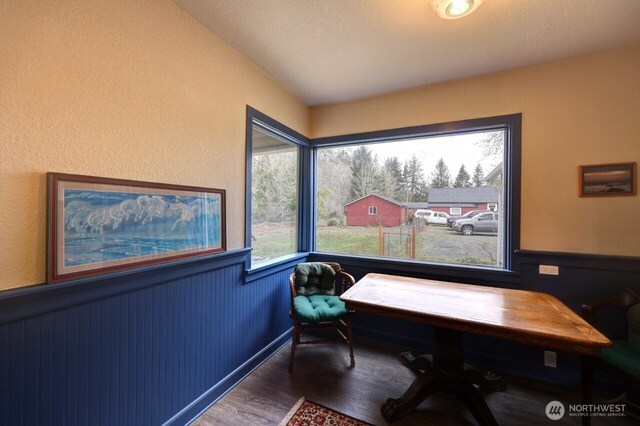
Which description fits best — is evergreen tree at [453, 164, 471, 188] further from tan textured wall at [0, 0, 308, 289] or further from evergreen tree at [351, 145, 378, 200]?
tan textured wall at [0, 0, 308, 289]

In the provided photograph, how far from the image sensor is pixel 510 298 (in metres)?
1.77

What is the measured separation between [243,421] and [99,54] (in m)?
2.28

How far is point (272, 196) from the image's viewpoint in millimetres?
2568

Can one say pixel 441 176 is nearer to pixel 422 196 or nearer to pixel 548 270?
pixel 422 196

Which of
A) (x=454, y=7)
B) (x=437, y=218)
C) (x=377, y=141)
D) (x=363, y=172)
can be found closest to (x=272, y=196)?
(x=363, y=172)

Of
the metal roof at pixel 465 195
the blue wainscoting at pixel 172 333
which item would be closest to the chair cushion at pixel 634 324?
the blue wainscoting at pixel 172 333

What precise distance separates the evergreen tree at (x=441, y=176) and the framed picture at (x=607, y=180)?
0.96m

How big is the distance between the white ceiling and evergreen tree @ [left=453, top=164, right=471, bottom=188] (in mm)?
881

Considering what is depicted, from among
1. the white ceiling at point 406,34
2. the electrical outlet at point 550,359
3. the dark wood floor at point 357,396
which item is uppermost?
the white ceiling at point 406,34

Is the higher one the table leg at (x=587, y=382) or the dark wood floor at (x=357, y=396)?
the table leg at (x=587, y=382)

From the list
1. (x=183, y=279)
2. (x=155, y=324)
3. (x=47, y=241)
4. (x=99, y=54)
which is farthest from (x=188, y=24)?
(x=155, y=324)

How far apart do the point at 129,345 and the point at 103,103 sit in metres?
1.27

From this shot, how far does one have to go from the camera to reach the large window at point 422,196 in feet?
7.72

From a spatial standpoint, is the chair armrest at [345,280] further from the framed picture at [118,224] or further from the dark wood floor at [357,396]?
the framed picture at [118,224]
